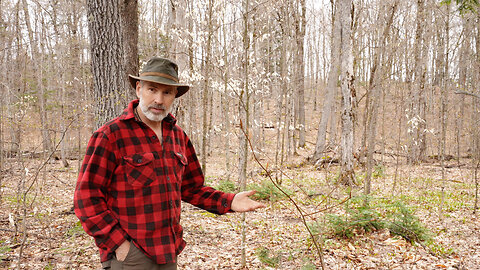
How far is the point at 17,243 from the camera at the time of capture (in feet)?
15.5

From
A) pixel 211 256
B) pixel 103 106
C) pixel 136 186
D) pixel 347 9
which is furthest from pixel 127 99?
pixel 347 9

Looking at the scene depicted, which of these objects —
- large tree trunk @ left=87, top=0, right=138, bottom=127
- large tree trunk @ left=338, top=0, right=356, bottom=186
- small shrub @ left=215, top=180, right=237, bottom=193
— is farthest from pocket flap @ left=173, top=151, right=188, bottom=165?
large tree trunk @ left=338, top=0, right=356, bottom=186

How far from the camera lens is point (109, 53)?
4.09 metres

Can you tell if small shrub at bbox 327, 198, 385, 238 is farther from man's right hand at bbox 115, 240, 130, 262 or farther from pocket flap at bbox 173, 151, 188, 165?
man's right hand at bbox 115, 240, 130, 262

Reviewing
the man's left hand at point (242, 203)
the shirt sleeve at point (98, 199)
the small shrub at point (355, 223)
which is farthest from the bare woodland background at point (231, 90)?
the shirt sleeve at point (98, 199)

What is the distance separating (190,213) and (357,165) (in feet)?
28.3

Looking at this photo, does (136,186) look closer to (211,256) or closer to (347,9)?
(211,256)

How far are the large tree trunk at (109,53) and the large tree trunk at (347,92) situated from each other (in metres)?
6.84

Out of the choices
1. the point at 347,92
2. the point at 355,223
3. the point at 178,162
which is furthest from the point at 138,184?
the point at 347,92

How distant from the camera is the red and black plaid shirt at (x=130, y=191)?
1.80 m

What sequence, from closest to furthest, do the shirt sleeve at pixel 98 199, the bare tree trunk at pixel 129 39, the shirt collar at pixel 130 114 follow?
the shirt sleeve at pixel 98 199 < the shirt collar at pixel 130 114 < the bare tree trunk at pixel 129 39

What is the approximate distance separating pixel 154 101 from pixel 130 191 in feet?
2.13

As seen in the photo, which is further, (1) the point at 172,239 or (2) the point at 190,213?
(2) the point at 190,213

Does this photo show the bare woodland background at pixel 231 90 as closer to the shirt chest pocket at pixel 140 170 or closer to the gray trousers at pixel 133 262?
the shirt chest pocket at pixel 140 170
